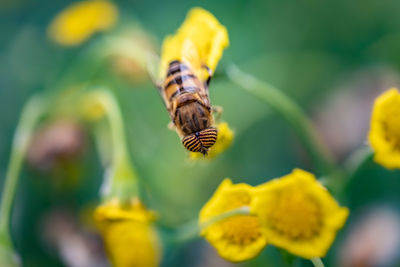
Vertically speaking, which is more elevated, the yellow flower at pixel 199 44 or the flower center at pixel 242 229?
the yellow flower at pixel 199 44

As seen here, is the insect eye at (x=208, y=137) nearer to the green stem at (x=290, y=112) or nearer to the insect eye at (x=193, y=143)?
the insect eye at (x=193, y=143)

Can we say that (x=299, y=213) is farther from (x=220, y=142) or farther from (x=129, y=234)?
(x=129, y=234)

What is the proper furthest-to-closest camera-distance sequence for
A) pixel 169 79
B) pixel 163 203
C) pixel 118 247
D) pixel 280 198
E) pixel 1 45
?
1. pixel 1 45
2. pixel 163 203
3. pixel 118 247
4. pixel 169 79
5. pixel 280 198

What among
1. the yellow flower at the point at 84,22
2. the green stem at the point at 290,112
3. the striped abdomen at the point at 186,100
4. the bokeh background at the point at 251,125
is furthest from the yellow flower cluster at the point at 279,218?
the yellow flower at the point at 84,22

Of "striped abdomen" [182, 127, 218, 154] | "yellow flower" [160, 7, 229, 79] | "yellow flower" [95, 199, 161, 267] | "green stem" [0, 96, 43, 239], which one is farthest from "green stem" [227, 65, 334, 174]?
"green stem" [0, 96, 43, 239]

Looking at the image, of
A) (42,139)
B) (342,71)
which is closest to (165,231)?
(42,139)

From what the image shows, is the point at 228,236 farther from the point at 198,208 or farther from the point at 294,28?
the point at 294,28
